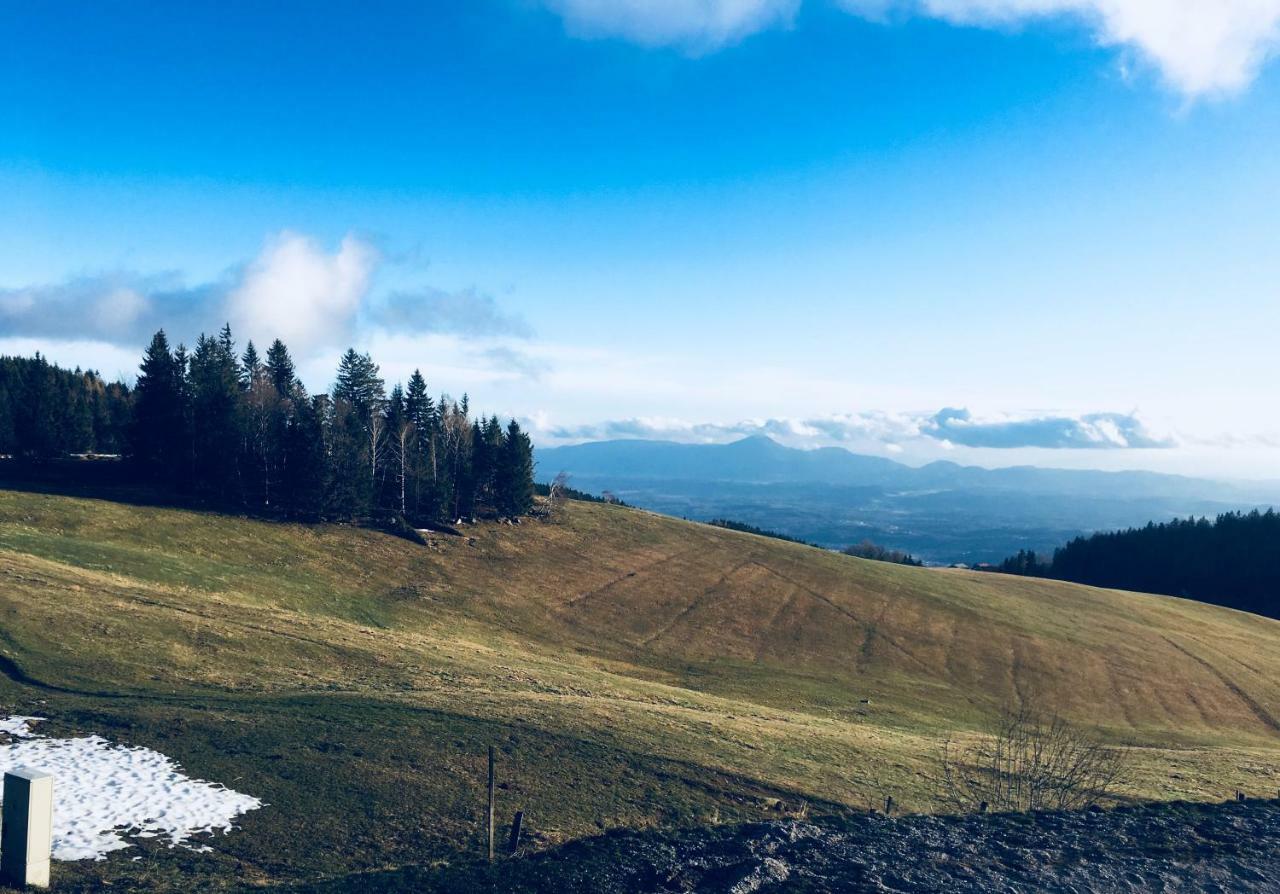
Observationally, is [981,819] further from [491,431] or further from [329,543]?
[491,431]

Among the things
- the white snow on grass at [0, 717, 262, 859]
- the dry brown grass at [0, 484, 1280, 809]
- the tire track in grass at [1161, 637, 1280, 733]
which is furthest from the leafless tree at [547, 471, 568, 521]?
the white snow on grass at [0, 717, 262, 859]

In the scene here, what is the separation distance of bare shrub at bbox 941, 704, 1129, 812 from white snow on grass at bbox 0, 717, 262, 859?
72.4ft

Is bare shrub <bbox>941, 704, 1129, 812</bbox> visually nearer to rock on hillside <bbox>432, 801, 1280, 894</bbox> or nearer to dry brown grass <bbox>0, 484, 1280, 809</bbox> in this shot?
dry brown grass <bbox>0, 484, 1280, 809</bbox>

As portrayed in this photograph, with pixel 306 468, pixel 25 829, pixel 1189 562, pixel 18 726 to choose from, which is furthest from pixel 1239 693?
pixel 1189 562

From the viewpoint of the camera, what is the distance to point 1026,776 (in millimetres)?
25844

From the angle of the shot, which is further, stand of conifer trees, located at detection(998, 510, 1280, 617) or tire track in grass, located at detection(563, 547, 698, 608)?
stand of conifer trees, located at detection(998, 510, 1280, 617)

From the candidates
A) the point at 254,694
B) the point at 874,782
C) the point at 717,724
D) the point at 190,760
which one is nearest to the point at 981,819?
the point at 874,782

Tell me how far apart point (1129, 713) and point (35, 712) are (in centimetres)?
6745

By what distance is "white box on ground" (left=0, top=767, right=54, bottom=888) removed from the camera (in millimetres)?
12656

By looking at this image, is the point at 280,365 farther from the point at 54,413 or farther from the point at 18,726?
the point at 18,726

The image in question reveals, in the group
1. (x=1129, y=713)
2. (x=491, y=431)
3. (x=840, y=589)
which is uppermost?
(x=491, y=431)

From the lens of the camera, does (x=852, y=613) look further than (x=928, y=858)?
Yes

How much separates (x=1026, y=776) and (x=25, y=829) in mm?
28795

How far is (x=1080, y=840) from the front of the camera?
17.5 meters
